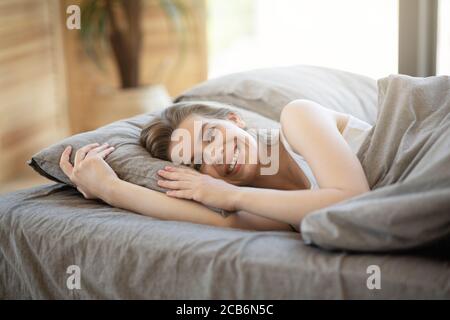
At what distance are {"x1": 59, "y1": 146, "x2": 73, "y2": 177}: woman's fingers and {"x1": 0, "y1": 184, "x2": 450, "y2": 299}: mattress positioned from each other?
65 millimetres

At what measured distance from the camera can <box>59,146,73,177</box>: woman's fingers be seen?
1482 millimetres

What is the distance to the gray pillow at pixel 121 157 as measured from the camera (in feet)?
4.78

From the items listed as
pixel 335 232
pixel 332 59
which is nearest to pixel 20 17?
pixel 332 59

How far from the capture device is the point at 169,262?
1.17 m

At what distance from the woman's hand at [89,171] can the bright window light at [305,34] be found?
191 centimetres

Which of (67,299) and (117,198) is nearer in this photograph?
(67,299)

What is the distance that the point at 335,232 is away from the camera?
41.8 inches

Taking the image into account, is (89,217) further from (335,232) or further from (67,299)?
(335,232)

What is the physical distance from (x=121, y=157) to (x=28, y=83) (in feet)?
6.25

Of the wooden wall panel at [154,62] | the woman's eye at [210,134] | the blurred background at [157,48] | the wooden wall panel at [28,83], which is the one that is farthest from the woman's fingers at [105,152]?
the wooden wall panel at [154,62]

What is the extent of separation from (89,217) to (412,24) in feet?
6.14

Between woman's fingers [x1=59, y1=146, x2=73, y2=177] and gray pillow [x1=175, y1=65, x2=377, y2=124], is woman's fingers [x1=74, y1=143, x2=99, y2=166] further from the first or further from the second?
gray pillow [x1=175, y1=65, x2=377, y2=124]

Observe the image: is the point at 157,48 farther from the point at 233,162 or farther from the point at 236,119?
the point at 233,162

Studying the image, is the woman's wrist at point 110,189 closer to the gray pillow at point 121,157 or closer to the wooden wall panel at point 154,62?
the gray pillow at point 121,157
